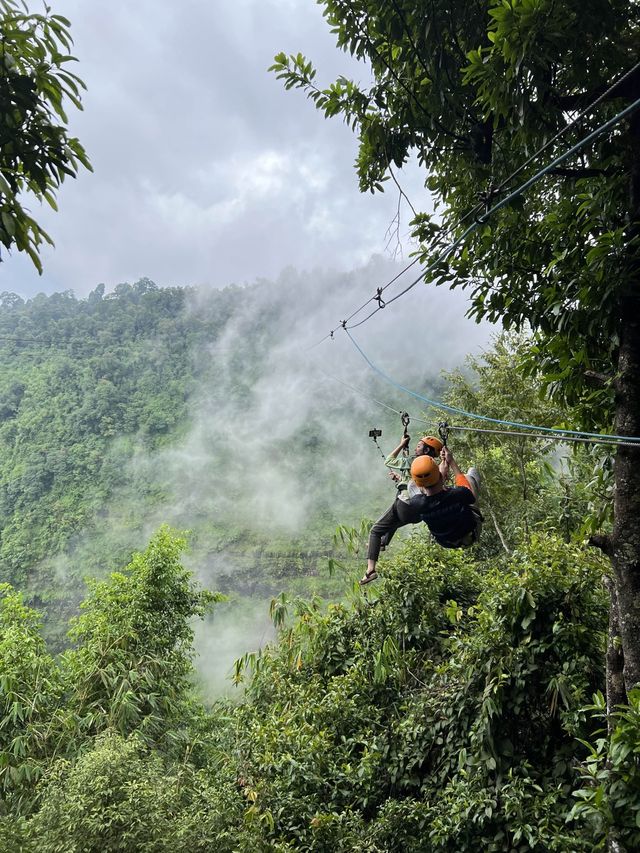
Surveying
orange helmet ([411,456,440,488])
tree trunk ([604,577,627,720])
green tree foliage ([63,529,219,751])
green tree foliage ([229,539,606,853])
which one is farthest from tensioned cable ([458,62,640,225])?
green tree foliage ([63,529,219,751])

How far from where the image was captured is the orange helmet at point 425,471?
12.3 feet

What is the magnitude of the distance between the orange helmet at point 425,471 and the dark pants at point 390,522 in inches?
19.1

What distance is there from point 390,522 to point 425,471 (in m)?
1.03

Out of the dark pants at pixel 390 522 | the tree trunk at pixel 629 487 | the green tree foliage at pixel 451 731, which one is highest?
the dark pants at pixel 390 522

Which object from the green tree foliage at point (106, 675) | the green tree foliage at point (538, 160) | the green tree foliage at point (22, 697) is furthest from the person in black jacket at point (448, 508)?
the green tree foliage at point (22, 697)

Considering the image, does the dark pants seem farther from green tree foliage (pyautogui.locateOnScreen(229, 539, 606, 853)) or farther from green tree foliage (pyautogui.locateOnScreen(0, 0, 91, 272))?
green tree foliage (pyautogui.locateOnScreen(0, 0, 91, 272))

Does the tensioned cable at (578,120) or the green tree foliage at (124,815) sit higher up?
the tensioned cable at (578,120)

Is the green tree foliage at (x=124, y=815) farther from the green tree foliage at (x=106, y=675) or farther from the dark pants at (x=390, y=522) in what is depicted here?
the dark pants at (x=390, y=522)

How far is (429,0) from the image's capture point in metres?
2.64

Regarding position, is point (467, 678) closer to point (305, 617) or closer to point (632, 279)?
point (305, 617)

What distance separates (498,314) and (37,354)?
174 ft

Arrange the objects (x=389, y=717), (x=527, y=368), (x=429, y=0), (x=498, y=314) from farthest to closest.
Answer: (x=389, y=717), (x=498, y=314), (x=527, y=368), (x=429, y=0)

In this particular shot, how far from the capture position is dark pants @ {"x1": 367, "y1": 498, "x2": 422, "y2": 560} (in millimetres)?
4340

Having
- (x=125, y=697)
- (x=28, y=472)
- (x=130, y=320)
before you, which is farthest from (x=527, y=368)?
(x=130, y=320)
